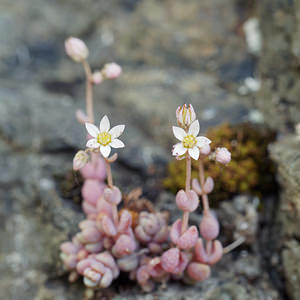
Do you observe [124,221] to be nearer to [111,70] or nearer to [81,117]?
[81,117]

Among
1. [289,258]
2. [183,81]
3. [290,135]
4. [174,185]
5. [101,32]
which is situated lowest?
[289,258]

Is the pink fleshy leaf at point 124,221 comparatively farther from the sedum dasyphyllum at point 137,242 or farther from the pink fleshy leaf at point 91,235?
the pink fleshy leaf at point 91,235

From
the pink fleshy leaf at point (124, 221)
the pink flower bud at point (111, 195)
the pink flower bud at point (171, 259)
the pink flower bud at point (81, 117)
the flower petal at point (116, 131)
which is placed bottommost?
the pink flower bud at point (171, 259)

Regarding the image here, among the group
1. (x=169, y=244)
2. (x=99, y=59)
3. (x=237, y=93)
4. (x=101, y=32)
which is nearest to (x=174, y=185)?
(x=169, y=244)

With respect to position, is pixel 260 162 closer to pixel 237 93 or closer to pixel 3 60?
pixel 237 93

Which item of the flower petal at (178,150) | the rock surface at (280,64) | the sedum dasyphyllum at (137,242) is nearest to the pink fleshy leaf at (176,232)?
the sedum dasyphyllum at (137,242)

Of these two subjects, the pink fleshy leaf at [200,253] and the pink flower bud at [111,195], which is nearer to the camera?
the pink flower bud at [111,195]

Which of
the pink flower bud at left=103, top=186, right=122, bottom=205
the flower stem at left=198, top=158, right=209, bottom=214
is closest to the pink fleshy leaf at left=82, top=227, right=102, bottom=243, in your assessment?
the pink flower bud at left=103, top=186, right=122, bottom=205
